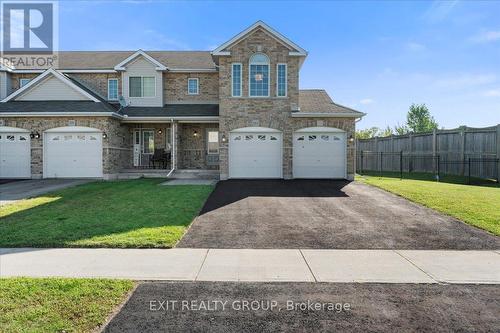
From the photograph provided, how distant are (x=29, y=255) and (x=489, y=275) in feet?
25.6

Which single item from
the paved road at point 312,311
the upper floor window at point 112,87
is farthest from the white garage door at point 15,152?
the paved road at point 312,311

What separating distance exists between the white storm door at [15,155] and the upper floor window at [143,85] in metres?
6.76

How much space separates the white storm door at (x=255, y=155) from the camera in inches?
723

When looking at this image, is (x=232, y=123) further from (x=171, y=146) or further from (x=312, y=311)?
(x=312, y=311)

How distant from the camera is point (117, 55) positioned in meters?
24.2

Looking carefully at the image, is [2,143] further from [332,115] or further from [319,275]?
[319,275]

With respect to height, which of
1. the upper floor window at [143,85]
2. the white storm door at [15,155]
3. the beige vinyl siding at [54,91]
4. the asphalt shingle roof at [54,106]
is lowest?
the white storm door at [15,155]

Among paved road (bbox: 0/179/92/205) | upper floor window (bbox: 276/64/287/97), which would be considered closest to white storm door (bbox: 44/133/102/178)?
paved road (bbox: 0/179/92/205)

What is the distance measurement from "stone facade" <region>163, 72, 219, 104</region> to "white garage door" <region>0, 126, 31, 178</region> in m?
8.44

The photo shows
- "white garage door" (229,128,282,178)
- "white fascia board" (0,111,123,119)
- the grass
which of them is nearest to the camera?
the grass

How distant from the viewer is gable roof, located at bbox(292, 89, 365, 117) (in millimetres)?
17953

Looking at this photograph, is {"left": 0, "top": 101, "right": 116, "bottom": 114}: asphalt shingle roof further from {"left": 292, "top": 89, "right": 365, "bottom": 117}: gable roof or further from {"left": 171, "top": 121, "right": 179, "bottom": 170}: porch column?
{"left": 292, "top": 89, "right": 365, "bottom": 117}: gable roof

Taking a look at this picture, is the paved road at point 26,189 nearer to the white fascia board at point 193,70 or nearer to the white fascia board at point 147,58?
the white fascia board at point 147,58

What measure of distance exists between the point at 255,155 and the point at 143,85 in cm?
920
